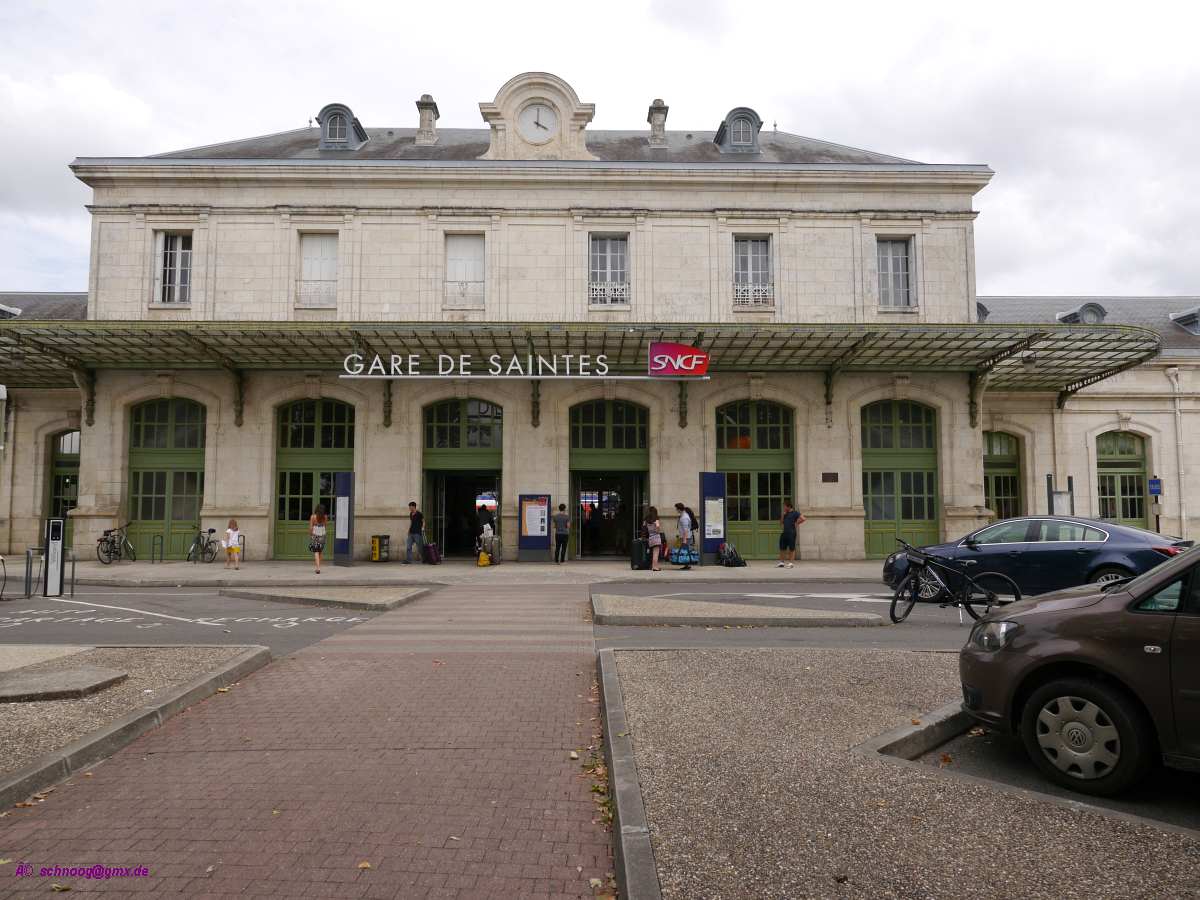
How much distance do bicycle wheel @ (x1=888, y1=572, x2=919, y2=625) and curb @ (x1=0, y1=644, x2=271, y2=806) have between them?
8.28 meters

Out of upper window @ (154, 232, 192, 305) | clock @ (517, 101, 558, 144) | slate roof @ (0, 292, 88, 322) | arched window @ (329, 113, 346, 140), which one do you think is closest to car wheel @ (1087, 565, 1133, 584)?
clock @ (517, 101, 558, 144)

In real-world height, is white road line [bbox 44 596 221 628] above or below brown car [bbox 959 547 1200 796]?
below

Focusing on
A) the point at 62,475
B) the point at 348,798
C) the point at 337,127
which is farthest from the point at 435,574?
the point at 62,475

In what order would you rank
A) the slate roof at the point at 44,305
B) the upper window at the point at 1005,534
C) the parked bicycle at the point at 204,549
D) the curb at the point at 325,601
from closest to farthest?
the curb at the point at 325,601
the upper window at the point at 1005,534
the parked bicycle at the point at 204,549
the slate roof at the point at 44,305

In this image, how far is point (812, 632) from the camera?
10.1 m

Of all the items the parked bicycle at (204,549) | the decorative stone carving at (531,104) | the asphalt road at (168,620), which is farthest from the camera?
the decorative stone carving at (531,104)

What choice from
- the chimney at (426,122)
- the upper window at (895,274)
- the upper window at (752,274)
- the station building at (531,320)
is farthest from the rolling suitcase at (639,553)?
the chimney at (426,122)

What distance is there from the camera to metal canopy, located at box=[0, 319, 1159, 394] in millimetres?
19297

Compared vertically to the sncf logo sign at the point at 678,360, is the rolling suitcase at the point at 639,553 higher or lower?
lower

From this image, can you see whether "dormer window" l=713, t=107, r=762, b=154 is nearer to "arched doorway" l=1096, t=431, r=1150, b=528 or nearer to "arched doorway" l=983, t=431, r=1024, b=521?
"arched doorway" l=983, t=431, r=1024, b=521

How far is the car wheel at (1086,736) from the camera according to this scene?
427cm

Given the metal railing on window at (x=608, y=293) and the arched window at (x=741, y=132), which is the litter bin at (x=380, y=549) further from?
the arched window at (x=741, y=132)

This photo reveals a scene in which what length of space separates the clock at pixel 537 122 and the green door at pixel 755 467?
9891mm

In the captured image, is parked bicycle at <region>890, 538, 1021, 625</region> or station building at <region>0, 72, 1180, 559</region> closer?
parked bicycle at <region>890, 538, 1021, 625</region>
